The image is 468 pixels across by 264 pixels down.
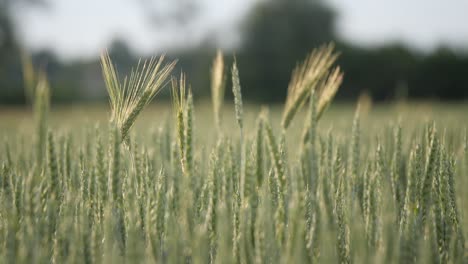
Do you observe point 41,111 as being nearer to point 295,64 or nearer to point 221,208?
point 221,208

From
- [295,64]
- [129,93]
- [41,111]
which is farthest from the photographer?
[295,64]

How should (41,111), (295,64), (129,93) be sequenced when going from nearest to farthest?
(41,111)
(129,93)
(295,64)

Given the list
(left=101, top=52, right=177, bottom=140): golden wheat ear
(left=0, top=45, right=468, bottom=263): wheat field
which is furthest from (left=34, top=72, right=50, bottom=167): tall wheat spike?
(left=101, top=52, right=177, bottom=140): golden wheat ear

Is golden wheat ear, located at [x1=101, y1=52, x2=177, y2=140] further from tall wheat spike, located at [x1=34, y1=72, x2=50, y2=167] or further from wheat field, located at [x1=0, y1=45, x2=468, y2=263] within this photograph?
tall wheat spike, located at [x1=34, y1=72, x2=50, y2=167]

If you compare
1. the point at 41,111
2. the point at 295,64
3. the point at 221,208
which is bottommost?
the point at 221,208

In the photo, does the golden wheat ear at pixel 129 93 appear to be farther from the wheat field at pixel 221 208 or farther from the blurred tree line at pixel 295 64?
the blurred tree line at pixel 295 64

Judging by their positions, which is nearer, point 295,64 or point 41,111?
point 41,111

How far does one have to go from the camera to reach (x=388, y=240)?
91 cm

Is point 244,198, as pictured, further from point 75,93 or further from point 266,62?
point 266,62

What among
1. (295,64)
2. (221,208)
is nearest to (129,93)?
(221,208)

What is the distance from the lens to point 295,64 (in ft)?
76.9

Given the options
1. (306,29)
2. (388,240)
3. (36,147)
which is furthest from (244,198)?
(306,29)

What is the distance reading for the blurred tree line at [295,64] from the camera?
21359mm

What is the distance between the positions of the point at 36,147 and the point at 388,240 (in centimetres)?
80
